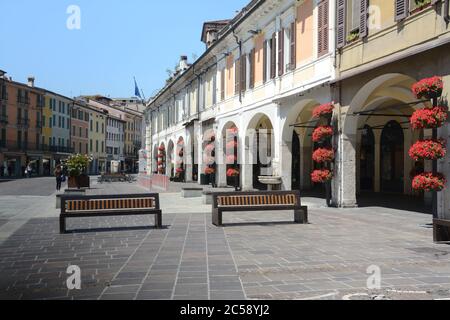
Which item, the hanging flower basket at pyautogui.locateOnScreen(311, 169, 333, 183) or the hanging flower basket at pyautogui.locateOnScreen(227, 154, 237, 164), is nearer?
the hanging flower basket at pyautogui.locateOnScreen(311, 169, 333, 183)

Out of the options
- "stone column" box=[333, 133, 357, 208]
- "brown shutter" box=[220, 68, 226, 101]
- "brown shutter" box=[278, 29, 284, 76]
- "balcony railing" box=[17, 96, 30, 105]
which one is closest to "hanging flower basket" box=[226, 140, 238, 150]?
"brown shutter" box=[220, 68, 226, 101]

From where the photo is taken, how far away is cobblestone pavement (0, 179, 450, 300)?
561cm

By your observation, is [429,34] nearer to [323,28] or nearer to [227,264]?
[323,28]

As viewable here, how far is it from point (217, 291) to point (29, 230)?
274 inches

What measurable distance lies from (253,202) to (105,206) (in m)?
3.46

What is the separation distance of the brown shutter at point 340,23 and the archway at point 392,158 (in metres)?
7.93

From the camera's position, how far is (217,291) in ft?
18.2

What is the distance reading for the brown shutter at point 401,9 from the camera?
12.4 metres

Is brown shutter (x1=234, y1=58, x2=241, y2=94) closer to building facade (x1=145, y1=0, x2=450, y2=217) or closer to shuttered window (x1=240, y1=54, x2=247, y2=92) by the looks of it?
building facade (x1=145, y1=0, x2=450, y2=217)

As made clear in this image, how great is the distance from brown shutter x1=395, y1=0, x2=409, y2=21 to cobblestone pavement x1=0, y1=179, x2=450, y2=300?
17.5 ft

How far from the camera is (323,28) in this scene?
16.7 metres

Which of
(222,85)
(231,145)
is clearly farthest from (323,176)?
(222,85)

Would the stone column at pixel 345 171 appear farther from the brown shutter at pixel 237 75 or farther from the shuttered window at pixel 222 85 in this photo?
the shuttered window at pixel 222 85

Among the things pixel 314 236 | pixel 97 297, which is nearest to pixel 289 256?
pixel 314 236
